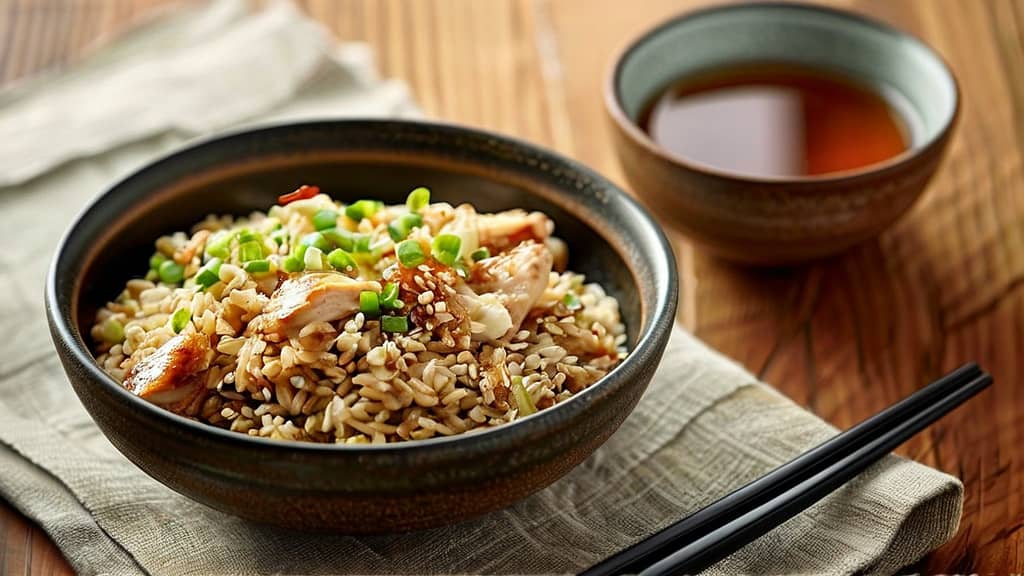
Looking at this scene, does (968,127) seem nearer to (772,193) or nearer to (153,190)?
(772,193)

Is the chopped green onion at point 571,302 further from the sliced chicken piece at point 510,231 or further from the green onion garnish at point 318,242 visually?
the green onion garnish at point 318,242

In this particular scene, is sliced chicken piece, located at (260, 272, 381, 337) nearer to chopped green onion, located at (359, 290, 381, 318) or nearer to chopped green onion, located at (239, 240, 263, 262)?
chopped green onion, located at (359, 290, 381, 318)

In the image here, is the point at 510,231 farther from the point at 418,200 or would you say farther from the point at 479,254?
the point at 418,200

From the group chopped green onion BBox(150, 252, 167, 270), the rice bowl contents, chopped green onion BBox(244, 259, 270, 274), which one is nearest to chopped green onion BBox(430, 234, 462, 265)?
the rice bowl contents

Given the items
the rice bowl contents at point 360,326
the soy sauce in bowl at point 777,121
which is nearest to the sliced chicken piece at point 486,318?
the rice bowl contents at point 360,326

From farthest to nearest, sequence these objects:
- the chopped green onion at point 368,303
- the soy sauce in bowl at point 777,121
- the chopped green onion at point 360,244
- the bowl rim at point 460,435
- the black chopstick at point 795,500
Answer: the soy sauce in bowl at point 777,121, the chopped green onion at point 360,244, the chopped green onion at point 368,303, the black chopstick at point 795,500, the bowl rim at point 460,435

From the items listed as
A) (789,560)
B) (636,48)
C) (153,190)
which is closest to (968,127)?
(636,48)
